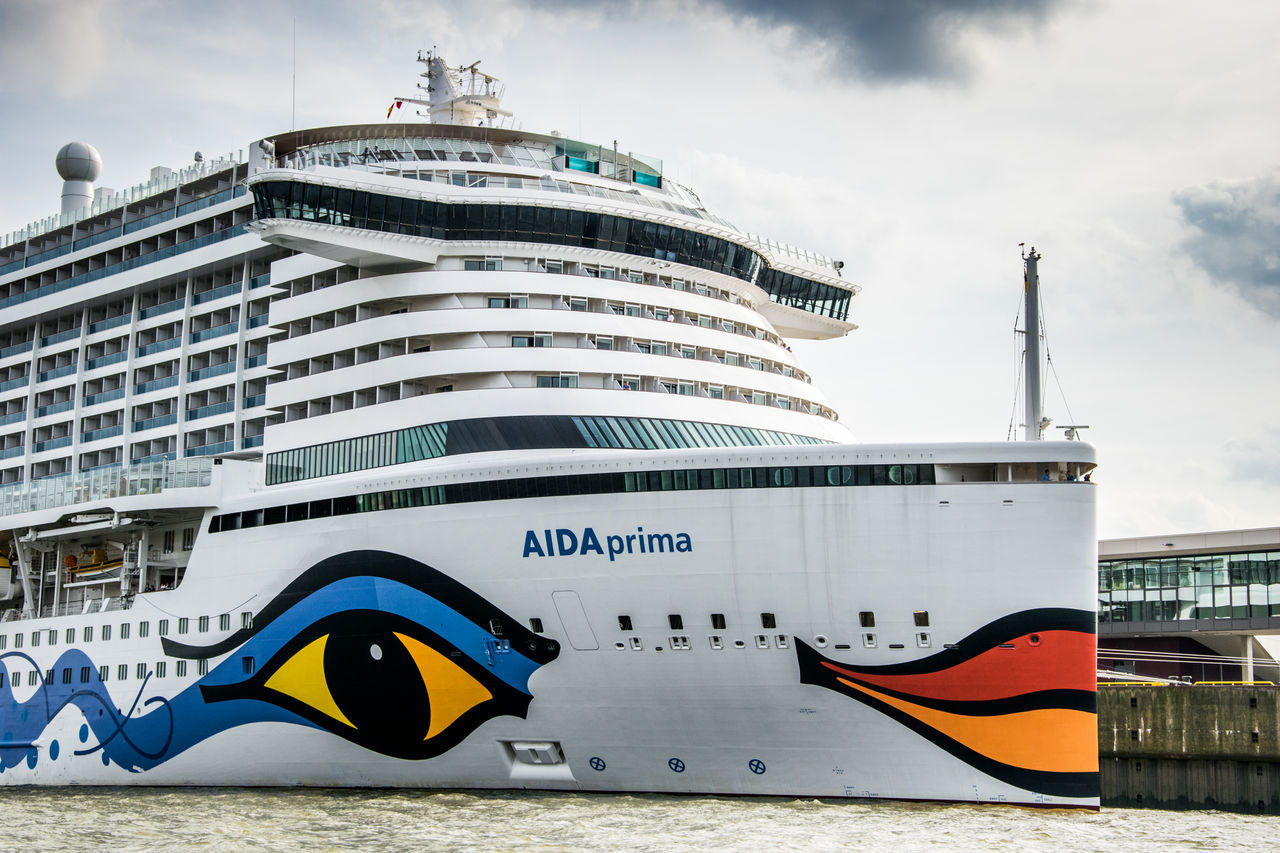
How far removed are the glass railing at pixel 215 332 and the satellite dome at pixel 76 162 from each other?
42.6ft

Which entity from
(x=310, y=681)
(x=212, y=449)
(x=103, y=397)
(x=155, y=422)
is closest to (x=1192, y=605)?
(x=310, y=681)

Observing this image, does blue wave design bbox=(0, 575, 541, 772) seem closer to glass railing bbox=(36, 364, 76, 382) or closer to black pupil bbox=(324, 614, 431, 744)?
black pupil bbox=(324, 614, 431, 744)

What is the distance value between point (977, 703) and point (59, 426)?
27543 mm

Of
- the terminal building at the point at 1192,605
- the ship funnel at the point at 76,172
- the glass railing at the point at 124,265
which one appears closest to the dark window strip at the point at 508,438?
the glass railing at the point at 124,265

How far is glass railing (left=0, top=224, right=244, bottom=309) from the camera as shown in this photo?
33188 millimetres

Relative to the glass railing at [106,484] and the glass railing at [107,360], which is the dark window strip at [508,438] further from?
the glass railing at [107,360]

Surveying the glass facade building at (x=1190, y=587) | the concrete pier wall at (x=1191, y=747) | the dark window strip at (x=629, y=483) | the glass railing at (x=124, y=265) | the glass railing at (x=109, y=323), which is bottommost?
the concrete pier wall at (x=1191, y=747)

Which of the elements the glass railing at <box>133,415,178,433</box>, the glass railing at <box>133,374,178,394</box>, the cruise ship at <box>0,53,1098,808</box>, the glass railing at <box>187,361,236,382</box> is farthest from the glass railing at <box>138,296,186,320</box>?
the glass railing at <box>133,415,178,433</box>

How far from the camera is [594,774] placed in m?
21.5

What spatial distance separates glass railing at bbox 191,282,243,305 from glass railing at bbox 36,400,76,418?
5538 mm

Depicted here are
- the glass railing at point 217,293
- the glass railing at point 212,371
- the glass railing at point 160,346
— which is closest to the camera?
the glass railing at point 212,371

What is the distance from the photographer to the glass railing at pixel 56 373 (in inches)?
1459

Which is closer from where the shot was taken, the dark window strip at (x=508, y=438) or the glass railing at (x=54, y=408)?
the dark window strip at (x=508, y=438)

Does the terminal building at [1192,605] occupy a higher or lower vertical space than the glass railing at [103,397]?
lower
